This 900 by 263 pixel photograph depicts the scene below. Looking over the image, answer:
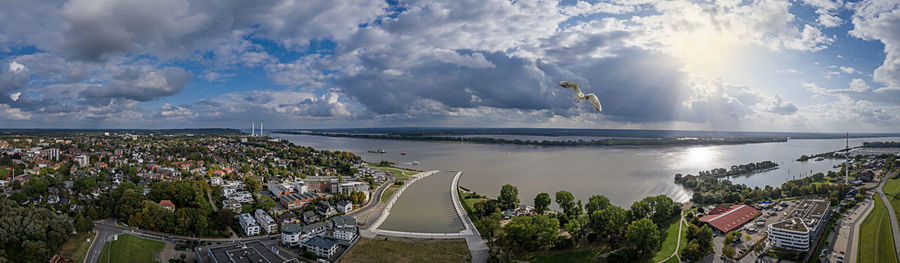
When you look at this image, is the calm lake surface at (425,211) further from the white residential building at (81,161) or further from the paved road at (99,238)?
the white residential building at (81,161)

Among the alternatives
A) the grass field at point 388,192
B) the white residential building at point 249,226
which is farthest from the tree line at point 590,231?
the white residential building at point 249,226

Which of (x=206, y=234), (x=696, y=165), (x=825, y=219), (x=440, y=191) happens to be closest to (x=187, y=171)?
(x=206, y=234)

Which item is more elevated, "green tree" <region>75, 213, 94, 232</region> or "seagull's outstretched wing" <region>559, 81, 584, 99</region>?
"seagull's outstretched wing" <region>559, 81, 584, 99</region>

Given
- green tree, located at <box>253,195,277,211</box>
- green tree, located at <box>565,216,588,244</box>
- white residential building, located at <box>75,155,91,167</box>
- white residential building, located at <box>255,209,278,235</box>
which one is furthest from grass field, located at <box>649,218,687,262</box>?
white residential building, located at <box>75,155,91,167</box>

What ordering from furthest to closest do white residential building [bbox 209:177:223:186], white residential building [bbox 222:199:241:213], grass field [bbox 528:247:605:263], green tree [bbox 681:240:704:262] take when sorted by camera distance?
white residential building [bbox 209:177:223:186] < white residential building [bbox 222:199:241:213] < grass field [bbox 528:247:605:263] < green tree [bbox 681:240:704:262]

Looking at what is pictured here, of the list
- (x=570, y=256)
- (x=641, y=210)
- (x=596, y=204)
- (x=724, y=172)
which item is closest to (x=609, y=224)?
(x=570, y=256)

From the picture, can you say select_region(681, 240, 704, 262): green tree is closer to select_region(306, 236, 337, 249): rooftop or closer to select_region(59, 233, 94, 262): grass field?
select_region(306, 236, 337, 249): rooftop
